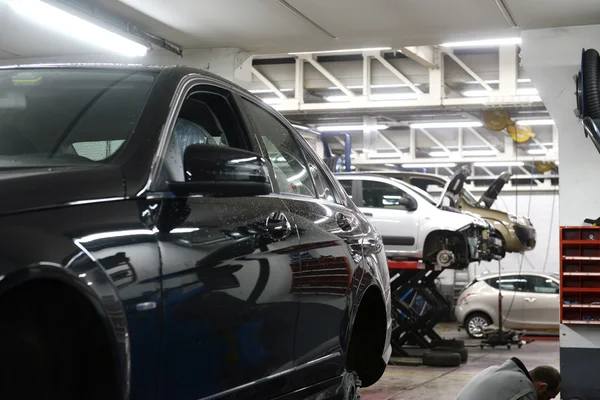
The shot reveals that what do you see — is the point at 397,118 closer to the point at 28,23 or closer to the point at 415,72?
the point at 415,72

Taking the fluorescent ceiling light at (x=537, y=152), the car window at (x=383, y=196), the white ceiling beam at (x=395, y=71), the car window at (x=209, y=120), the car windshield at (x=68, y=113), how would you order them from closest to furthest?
the car windshield at (x=68, y=113) → the car window at (x=209, y=120) → the car window at (x=383, y=196) → the white ceiling beam at (x=395, y=71) → the fluorescent ceiling light at (x=537, y=152)

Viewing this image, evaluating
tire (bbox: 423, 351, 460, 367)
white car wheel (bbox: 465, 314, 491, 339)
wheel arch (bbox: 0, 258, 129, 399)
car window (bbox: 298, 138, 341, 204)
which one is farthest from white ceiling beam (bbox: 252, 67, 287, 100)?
wheel arch (bbox: 0, 258, 129, 399)

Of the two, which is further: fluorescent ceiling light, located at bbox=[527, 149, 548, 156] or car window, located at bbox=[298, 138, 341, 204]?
fluorescent ceiling light, located at bbox=[527, 149, 548, 156]

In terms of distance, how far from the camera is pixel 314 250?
2877mm

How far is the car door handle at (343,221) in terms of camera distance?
3.35m

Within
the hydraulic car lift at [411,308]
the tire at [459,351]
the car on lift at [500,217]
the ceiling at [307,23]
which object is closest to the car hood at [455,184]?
the hydraulic car lift at [411,308]

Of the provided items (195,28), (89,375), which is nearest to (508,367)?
(89,375)

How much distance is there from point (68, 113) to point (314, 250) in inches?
36.2

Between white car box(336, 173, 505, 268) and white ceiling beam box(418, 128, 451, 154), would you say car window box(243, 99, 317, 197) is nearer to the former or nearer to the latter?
white car box(336, 173, 505, 268)

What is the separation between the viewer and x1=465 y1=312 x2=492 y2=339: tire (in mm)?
19688

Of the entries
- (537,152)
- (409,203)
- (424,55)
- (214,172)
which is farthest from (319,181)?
(537,152)

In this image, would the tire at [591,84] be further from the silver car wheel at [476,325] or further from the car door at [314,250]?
the silver car wheel at [476,325]

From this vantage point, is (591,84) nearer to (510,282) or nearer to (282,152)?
(282,152)

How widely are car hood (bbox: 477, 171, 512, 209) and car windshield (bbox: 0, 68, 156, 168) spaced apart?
50.1 ft
